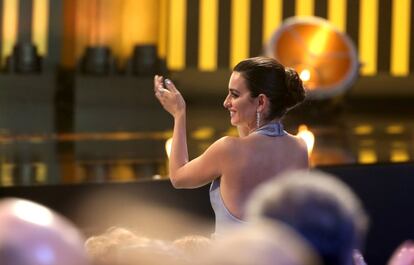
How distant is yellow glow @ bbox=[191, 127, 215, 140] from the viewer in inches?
302

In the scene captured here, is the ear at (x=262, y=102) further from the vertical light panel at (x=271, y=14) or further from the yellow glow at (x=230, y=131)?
the vertical light panel at (x=271, y=14)

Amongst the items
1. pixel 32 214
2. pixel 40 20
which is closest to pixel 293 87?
pixel 32 214

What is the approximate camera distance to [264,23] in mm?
10734

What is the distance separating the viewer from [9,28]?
970cm

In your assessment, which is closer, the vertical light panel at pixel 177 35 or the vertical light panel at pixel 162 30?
the vertical light panel at pixel 162 30

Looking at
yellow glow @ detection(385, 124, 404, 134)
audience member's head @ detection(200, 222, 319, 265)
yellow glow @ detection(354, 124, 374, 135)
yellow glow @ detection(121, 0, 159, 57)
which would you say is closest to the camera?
audience member's head @ detection(200, 222, 319, 265)

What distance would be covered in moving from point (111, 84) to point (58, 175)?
4.40 m

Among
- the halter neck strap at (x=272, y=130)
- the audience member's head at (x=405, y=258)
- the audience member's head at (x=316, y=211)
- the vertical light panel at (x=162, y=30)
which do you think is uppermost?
the audience member's head at (x=316, y=211)

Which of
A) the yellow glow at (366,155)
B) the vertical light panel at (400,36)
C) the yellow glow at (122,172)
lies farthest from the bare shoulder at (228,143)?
the vertical light panel at (400,36)

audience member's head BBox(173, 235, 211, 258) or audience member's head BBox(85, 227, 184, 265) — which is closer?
audience member's head BBox(85, 227, 184, 265)

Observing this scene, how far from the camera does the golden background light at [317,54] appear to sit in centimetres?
849

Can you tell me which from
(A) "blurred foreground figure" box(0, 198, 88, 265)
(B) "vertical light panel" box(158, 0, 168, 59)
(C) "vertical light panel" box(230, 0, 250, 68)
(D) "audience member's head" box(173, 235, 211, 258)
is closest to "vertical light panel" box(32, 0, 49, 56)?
(B) "vertical light panel" box(158, 0, 168, 59)

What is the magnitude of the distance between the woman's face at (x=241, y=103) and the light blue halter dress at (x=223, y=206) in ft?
0.15

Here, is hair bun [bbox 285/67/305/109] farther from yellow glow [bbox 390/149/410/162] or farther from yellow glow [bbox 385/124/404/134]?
yellow glow [bbox 385/124/404/134]
